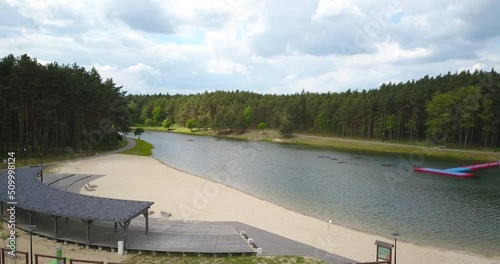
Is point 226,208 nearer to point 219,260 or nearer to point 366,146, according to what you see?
point 219,260

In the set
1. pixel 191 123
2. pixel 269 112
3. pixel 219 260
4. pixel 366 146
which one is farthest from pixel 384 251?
pixel 191 123

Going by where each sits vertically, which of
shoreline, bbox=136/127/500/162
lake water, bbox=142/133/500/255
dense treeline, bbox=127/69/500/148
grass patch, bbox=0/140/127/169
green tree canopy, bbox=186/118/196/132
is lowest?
lake water, bbox=142/133/500/255

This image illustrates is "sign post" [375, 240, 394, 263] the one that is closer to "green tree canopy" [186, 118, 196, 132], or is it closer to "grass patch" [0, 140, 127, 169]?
"grass patch" [0, 140, 127, 169]

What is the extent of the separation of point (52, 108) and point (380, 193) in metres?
48.0

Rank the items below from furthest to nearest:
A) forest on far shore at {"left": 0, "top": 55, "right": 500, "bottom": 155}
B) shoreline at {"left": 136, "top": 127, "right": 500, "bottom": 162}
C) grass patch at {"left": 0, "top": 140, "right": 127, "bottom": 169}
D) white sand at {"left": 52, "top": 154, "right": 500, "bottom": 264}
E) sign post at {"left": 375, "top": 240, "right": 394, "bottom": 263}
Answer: shoreline at {"left": 136, "top": 127, "right": 500, "bottom": 162}
forest on far shore at {"left": 0, "top": 55, "right": 500, "bottom": 155}
grass patch at {"left": 0, "top": 140, "right": 127, "bottom": 169}
white sand at {"left": 52, "top": 154, "right": 500, "bottom": 264}
sign post at {"left": 375, "top": 240, "right": 394, "bottom": 263}

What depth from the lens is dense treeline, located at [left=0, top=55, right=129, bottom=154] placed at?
49.5 m

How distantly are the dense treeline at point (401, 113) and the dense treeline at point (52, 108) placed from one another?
5777 cm

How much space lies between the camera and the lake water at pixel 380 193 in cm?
2780

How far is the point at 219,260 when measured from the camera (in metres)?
18.8

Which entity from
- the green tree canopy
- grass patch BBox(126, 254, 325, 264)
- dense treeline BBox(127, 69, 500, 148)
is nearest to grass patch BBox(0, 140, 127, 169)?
grass patch BBox(126, 254, 325, 264)

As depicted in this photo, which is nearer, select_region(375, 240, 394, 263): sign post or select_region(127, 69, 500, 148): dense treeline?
select_region(375, 240, 394, 263): sign post

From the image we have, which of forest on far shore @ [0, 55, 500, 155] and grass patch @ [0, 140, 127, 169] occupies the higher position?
forest on far shore @ [0, 55, 500, 155]

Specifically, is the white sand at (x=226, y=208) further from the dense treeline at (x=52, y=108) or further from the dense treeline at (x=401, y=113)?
the dense treeline at (x=401, y=113)

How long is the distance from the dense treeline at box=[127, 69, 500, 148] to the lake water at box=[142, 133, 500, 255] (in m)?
18.0
